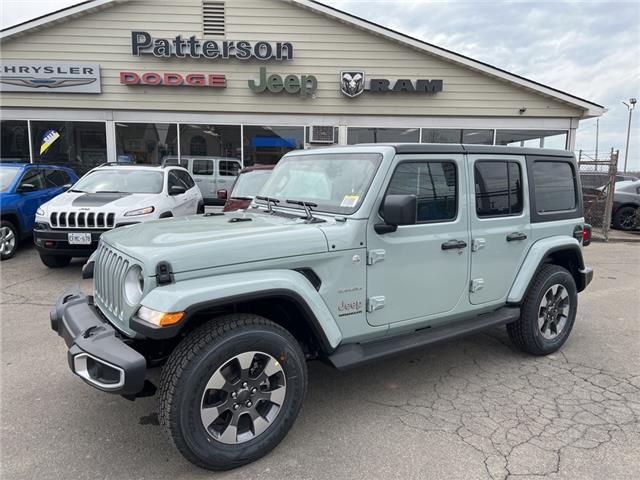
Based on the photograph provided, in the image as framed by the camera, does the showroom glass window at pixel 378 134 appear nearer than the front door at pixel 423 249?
No

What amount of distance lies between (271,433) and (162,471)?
640 millimetres

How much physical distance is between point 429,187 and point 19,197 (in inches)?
312

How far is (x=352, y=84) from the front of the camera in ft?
40.1

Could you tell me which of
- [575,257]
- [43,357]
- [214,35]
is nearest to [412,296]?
[575,257]

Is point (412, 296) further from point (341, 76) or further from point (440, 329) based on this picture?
point (341, 76)

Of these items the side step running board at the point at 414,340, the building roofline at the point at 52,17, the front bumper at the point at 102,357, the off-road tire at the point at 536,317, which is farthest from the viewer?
the building roofline at the point at 52,17

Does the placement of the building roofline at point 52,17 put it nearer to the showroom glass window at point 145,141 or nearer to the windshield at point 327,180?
the showroom glass window at point 145,141

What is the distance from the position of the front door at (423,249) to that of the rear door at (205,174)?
10.1 metres

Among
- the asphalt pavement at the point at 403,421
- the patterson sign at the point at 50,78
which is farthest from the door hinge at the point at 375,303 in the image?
the patterson sign at the point at 50,78

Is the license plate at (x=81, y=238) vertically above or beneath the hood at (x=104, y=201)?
beneath

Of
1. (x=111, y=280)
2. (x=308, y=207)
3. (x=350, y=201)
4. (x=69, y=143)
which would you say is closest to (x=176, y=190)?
(x=308, y=207)

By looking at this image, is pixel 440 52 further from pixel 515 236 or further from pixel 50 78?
pixel 50 78

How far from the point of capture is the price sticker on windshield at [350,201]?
3039 millimetres

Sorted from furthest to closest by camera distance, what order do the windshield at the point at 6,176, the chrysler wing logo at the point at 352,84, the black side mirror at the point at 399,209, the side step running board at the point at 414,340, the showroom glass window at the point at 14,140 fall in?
the chrysler wing logo at the point at 352,84 → the showroom glass window at the point at 14,140 → the windshield at the point at 6,176 → the side step running board at the point at 414,340 → the black side mirror at the point at 399,209
